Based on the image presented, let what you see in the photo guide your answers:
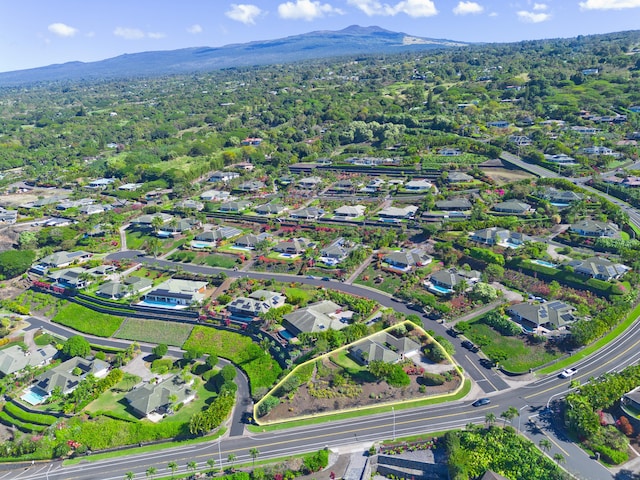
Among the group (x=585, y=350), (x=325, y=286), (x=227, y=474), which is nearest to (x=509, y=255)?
(x=585, y=350)

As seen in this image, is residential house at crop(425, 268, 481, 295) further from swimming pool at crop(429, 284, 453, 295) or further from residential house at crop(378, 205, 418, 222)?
residential house at crop(378, 205, 418, 222)

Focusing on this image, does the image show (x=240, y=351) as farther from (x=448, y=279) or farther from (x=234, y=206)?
(x=234, y=206)

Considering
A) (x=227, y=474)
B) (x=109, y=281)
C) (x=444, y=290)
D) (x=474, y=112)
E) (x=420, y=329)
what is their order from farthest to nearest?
(x=474, y=112) < (x=109, y=281) < (x=444, y=290) < (x=420, y=329) < (x=227, y=474)

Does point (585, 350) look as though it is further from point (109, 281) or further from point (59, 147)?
point (59, 147)

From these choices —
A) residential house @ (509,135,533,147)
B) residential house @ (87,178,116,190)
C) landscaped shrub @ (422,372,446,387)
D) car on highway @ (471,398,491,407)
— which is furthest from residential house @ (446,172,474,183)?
residential house @ (87,178,116,190)

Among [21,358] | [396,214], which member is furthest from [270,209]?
[21,358]
